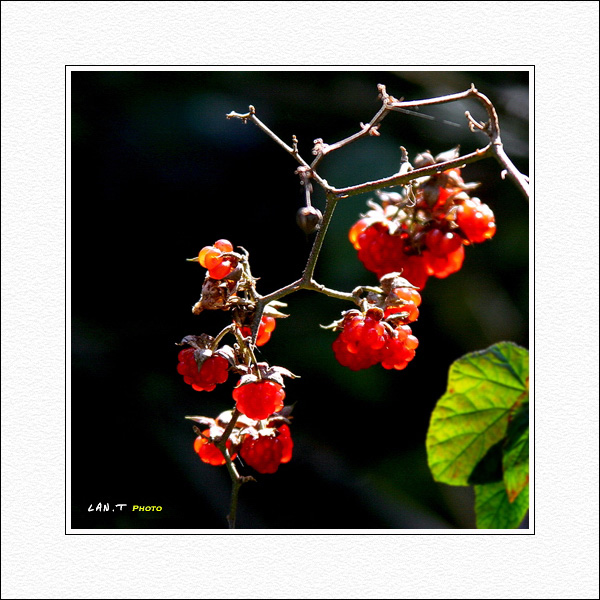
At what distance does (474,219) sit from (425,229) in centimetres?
7

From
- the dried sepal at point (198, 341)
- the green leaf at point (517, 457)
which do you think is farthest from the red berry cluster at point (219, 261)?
the green leaf at point (517, 457)

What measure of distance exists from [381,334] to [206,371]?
222mm

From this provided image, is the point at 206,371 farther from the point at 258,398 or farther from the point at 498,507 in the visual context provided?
the point at 498,507

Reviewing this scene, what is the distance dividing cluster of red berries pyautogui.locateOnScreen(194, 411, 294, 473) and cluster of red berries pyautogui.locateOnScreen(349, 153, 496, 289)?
295 millimetres

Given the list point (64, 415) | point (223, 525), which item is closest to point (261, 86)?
point (64, 415)

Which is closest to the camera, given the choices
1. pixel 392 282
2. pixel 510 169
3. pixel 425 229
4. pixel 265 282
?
pixel 510 169

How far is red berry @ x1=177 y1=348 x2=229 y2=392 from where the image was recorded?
0.86 meters

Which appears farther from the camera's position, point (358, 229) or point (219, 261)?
point (358, 229)

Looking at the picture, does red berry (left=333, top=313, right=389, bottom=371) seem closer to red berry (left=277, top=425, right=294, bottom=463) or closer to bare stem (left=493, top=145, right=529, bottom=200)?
red berry (left=277, top=425, right=294, bottom=463)

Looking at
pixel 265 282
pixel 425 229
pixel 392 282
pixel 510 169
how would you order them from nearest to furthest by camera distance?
pixel 510 169
pixel 392 282
pixel 425 229
pixel 265 282

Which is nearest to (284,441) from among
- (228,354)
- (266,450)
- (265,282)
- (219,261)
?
(266,450)

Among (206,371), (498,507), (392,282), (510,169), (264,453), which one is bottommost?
(498,507)

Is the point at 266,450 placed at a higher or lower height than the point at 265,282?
lower

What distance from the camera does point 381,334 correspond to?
885mm
